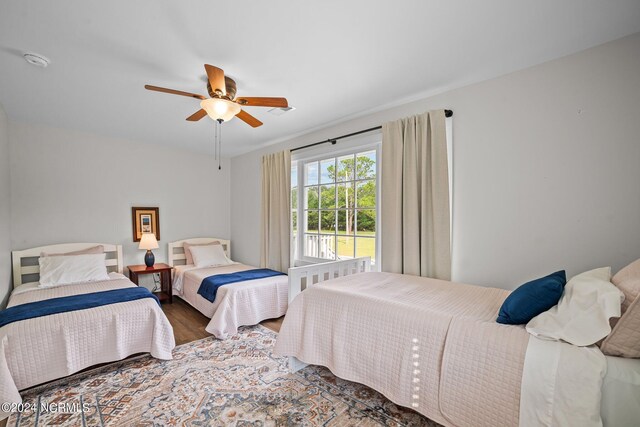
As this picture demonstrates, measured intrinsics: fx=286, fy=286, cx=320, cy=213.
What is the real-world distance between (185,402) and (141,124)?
9.88ft

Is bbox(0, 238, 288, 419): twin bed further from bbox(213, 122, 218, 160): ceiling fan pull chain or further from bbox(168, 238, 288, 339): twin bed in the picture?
bbox(213, 122, 218, 160): ceiling fan pull chain

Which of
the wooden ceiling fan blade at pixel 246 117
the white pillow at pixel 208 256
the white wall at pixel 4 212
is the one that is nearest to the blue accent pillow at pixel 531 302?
the wooden ceiling fan blade at pixel 246 117

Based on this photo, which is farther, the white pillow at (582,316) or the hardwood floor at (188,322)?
the hardwood floor at (188,322)

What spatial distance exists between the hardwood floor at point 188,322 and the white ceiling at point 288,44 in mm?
2315

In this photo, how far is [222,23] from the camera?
162 cm

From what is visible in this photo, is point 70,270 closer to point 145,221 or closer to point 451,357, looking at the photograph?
point 145,221

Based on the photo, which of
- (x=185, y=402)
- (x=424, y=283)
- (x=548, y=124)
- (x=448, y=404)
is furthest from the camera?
(x=424, y=283)

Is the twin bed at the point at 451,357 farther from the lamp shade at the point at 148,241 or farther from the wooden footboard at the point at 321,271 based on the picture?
the lamp shade at the point at 148,241

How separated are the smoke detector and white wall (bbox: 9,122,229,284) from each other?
6.59ft

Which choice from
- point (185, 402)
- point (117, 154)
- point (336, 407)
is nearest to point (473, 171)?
point (336, 407)

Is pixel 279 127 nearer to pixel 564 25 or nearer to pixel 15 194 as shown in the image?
pixel 564 25

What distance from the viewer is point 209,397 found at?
75.2 inches

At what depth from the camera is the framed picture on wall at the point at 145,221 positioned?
410 centimetres

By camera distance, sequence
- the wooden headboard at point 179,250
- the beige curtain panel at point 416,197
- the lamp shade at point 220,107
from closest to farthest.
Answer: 1. the lamp shade at point 220,107
2. the beige curtain panel at point 416,197
3. the wooden headboard at point 179,250
